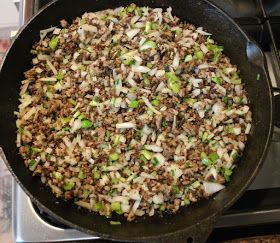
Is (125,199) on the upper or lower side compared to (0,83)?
lower

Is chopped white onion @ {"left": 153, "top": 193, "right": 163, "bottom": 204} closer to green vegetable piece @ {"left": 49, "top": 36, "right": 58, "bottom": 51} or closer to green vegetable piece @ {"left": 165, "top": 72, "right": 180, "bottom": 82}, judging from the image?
green vegetable piece @ {"left": 165, "top": 72, "right": 180, "bottom": 82}

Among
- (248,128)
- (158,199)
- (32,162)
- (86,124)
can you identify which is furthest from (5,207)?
(248,128)

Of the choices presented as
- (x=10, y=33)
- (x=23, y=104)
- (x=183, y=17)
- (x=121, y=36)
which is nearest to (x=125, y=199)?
(x=23, y=104)

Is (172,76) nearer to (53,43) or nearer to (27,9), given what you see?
(53,43)

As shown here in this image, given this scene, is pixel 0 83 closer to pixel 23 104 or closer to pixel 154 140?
pixel 23 104

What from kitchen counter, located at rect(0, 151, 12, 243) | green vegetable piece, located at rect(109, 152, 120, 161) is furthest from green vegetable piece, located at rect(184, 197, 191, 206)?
kitchen counter, located at rect(0, 151, 12, 243)

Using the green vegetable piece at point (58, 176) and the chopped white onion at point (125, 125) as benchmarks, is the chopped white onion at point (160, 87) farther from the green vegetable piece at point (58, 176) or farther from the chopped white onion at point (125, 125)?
the green vegetable piece at point (58, 176)
